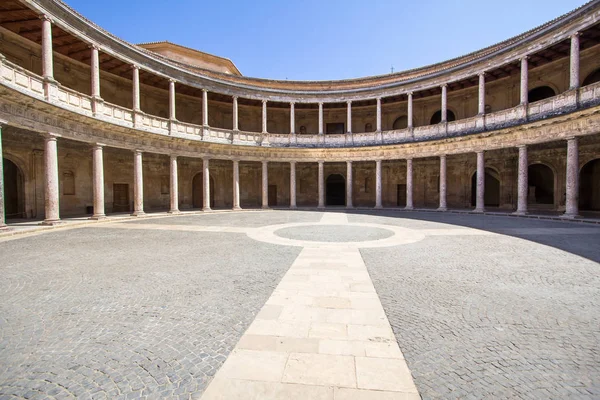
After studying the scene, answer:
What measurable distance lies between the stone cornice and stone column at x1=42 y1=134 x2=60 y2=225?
5.74m

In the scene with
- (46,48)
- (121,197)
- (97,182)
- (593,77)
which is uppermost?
(593,77)

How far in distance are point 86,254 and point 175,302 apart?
5142 millimetres

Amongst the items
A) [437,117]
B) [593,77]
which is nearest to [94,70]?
[437,117]

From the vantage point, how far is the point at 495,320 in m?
4.01

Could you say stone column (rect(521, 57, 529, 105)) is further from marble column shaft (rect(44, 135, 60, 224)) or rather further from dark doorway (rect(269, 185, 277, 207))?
marble column shaft (rect(44, 135, 60, 224))

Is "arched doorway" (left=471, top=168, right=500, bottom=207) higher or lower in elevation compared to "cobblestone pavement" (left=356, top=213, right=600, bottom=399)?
higher

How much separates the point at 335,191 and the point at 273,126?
365 inches

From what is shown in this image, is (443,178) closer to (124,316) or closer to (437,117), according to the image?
(437,117)

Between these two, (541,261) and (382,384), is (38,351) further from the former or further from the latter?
(541,261)

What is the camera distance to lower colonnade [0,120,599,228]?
49.8ft

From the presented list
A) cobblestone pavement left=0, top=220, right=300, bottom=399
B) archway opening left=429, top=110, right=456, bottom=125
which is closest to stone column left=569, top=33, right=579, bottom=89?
archway opening left=429, top=110, right=456, bottom=125

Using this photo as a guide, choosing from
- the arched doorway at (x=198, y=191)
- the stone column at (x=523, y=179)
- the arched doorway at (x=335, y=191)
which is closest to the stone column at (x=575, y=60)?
the stone column at (x=523, y=179)

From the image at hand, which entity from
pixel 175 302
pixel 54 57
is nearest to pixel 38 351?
pixel 175 302

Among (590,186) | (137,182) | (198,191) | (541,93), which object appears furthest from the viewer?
(198,191)
